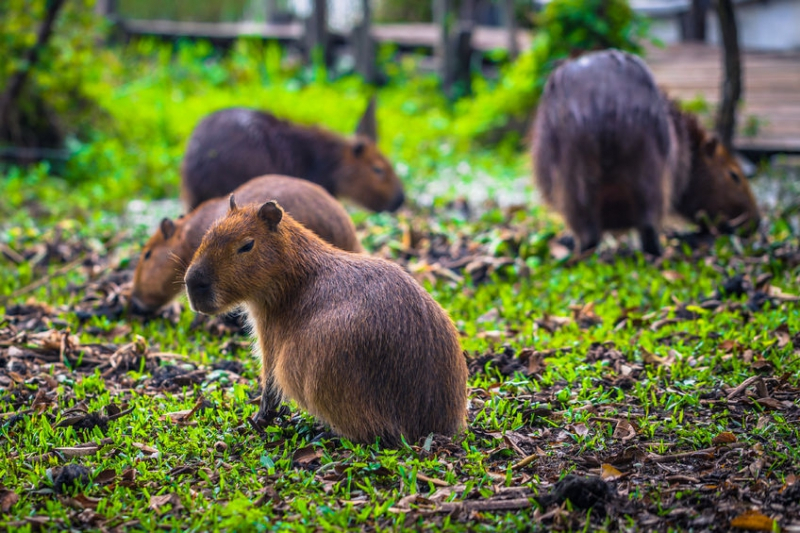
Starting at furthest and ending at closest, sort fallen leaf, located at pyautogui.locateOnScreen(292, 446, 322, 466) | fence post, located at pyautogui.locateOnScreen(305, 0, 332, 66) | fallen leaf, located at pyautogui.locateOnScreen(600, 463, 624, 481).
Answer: fence post, located at pyautogui.locateOnScreen(305, 0, 332, 66)
fallen leaf, located at pyautogui.locateOnScreen(292, 446, 322, 466)
fallen leaf, located at pyautogui.locateOnScreen(600, 463, 624, 481)

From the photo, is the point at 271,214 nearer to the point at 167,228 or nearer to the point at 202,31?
the point at 167,228

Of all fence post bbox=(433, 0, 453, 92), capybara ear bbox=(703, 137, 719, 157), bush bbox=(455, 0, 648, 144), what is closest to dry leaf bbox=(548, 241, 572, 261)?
capybara ear bbox=(703, 137, 719, 157)

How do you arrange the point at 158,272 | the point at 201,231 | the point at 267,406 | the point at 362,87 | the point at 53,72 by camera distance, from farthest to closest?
the point at 362,87 < the point at 53,72 < the point at 158,272 < the point at 201,231 < the point at 267,406

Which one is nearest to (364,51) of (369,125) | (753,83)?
(753,83)

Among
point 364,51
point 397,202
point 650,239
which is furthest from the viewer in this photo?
point 364,51

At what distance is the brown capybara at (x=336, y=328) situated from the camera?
305cm

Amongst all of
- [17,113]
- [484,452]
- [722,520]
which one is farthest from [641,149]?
[17,113]

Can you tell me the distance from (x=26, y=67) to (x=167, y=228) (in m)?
4.38

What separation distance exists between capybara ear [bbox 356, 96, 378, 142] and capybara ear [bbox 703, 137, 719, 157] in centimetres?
266

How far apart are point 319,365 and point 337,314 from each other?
191 millimetres

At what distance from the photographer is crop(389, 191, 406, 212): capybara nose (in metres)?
7.21

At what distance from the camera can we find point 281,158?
6680 millimetres

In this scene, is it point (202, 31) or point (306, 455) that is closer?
point (306, 455)

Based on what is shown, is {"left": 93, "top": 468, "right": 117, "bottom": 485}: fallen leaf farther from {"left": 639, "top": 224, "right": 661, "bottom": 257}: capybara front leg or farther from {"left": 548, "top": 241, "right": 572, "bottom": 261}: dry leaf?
{"left": 639, "top": 224, "right": 661, "bottom": 257}: capybara front leg
